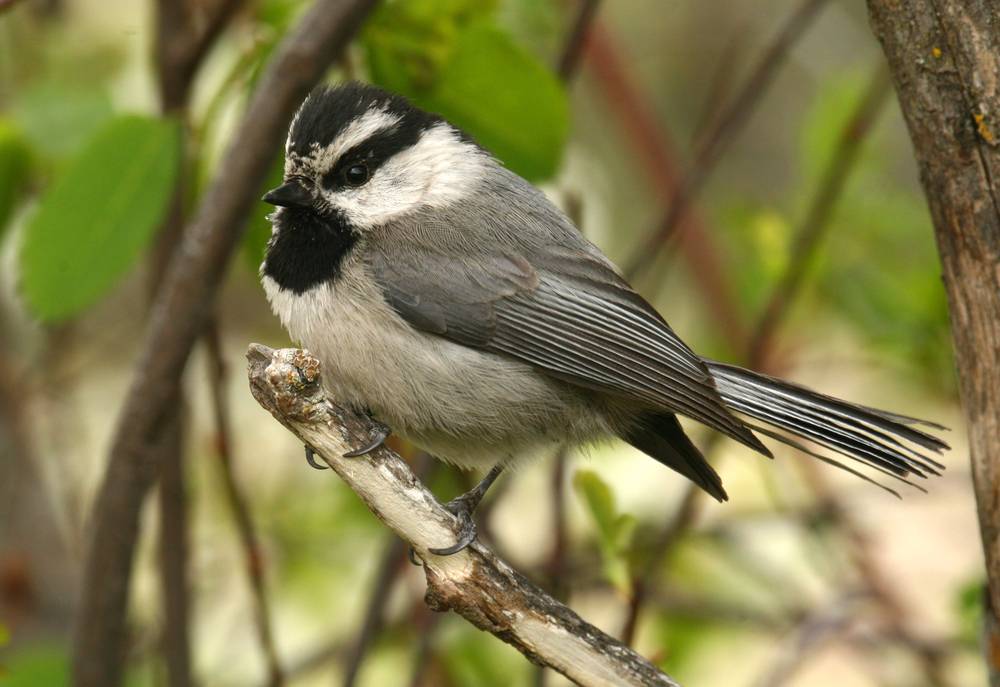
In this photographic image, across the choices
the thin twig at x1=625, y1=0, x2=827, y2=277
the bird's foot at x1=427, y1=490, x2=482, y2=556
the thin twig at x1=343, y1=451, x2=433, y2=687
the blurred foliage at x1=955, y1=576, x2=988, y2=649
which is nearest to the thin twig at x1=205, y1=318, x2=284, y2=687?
the thin twig at x1=343, y1=451, x2=433, y2=687

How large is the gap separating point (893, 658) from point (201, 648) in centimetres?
216

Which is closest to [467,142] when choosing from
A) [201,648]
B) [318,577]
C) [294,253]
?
[294,253]

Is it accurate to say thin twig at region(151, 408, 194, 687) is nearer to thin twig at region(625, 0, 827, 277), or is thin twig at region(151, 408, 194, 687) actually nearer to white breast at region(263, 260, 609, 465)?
white breast at region(263, 260, 609, 465)

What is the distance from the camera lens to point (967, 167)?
166cm

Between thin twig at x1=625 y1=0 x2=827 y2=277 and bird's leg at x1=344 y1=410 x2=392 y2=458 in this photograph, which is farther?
thin twig at x1=625 y1=0 x2=827 y2=277

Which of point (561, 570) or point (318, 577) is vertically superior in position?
point (561, 570)

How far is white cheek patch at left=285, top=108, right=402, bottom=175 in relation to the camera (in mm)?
2098

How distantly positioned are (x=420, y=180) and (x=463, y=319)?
344 mm

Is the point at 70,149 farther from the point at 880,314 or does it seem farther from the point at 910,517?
the point at 910,517

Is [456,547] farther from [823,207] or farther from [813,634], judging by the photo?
[823,207]

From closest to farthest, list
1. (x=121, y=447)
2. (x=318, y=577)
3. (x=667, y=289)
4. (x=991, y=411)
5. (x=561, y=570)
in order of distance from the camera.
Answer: (x=991, y=411)
(x=121, y=447)
(x=561, y=570)
(x=318, y=577)
(x=667, y=289)

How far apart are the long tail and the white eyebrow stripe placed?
744 mm

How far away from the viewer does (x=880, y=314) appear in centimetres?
264

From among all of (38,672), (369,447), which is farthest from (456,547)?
(38,672)
